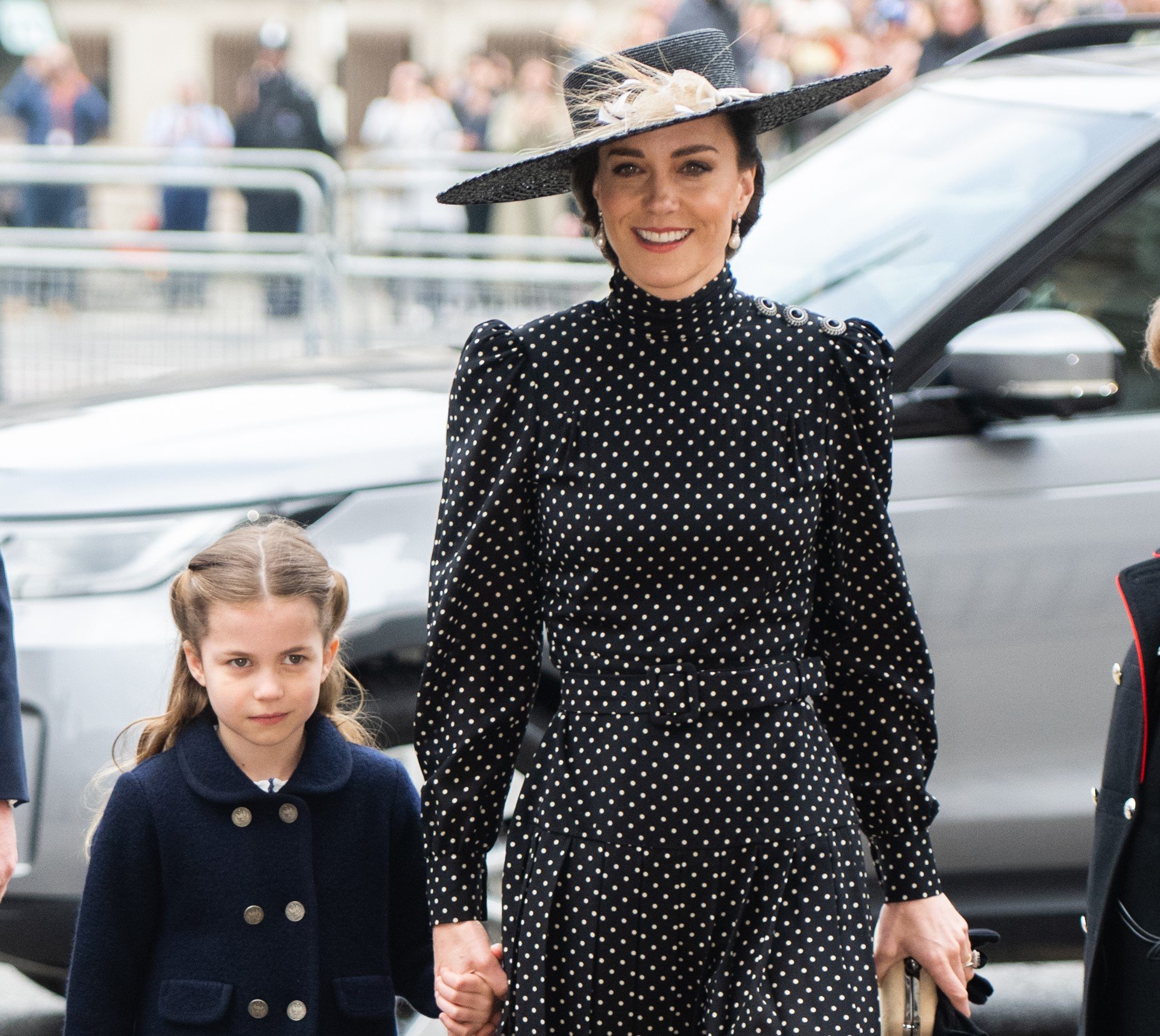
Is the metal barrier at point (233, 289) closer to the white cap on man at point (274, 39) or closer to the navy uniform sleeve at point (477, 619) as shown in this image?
the white cap on man at point (274, 39)

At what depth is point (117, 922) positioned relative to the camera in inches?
102

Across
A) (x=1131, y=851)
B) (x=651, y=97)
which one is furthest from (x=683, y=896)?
(x=651, y=97)

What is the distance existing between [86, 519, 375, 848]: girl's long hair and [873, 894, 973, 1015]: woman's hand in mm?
846

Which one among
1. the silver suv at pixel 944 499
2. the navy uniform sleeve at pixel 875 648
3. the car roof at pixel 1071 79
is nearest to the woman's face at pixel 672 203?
the navy uniform sleeve at pixel 875 648

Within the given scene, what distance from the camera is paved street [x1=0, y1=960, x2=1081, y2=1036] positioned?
4105 mm

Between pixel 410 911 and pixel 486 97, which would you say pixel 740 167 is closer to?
pixel 410 911

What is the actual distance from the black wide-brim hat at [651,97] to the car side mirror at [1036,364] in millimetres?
1155

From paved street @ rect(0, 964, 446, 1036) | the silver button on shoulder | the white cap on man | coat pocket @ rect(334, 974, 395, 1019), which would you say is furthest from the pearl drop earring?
the white cap on man

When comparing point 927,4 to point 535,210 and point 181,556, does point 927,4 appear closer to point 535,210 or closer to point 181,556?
point 535,210

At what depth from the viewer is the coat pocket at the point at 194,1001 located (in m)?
2.57

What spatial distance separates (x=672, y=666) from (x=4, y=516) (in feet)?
5.62

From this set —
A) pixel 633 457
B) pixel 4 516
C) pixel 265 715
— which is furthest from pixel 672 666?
pixel 4 516

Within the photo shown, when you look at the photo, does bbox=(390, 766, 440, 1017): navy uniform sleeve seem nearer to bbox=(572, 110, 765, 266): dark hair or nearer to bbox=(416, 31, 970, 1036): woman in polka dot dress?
bbox=(416, 31, 970, 1036): woman in polka dot dress

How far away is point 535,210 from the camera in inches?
488
